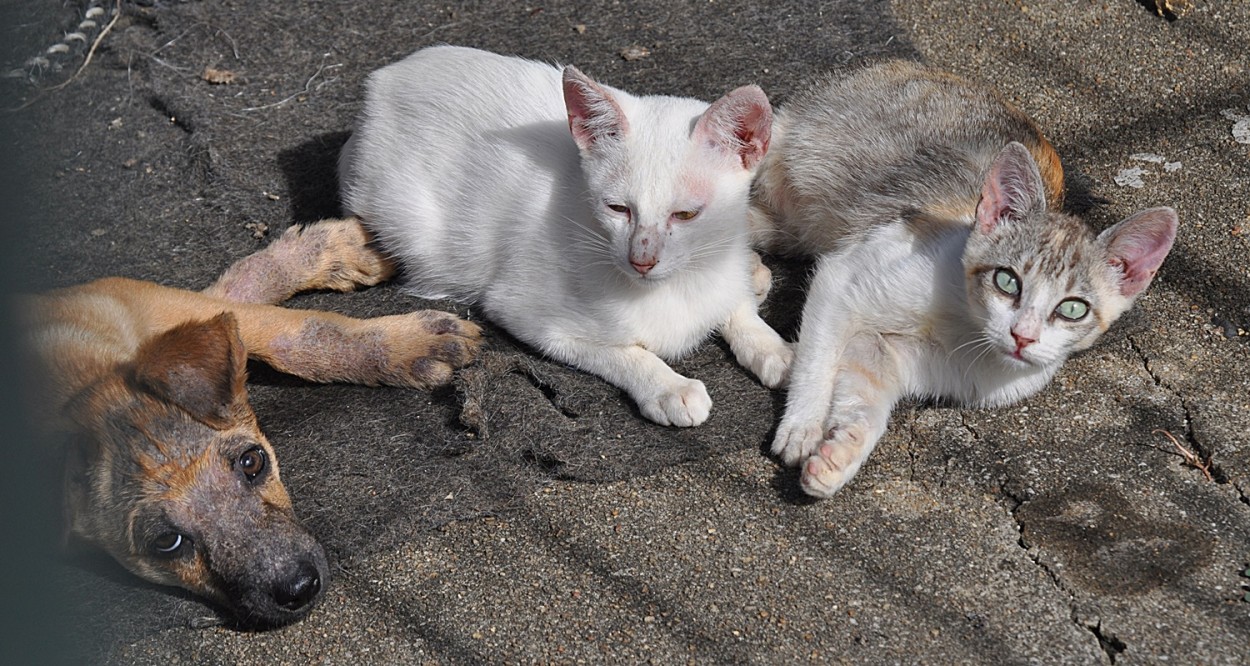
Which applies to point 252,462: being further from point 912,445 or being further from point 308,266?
point 912,445

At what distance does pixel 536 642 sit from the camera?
2.83 m

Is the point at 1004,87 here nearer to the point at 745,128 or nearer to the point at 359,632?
the point at 745,128

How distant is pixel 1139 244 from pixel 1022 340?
1.32 feet

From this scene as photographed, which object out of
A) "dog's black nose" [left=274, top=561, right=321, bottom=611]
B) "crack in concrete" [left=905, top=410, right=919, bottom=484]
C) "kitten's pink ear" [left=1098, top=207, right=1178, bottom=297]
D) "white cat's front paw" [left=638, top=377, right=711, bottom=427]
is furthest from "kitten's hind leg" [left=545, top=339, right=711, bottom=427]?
"kitten's pink ear" [left=1098, top=207, right=1178, bottom=297]

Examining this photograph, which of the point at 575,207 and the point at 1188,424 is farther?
the point at 575,207

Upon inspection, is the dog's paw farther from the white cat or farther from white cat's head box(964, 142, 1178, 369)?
white cat's head box(964, 142, 1178, 369)

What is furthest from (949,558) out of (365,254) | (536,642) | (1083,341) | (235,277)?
(235,277)

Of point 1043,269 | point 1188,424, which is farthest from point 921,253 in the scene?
A: point 1188,424

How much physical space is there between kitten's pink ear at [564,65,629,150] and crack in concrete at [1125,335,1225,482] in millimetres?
1847

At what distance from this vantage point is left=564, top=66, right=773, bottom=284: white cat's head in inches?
127

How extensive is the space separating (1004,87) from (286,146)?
9.93ft

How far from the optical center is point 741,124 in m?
3.29

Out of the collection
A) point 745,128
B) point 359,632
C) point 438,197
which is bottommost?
point 359,632

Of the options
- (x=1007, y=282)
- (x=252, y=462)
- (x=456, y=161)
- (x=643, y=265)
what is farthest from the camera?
(x=456, y=161)
